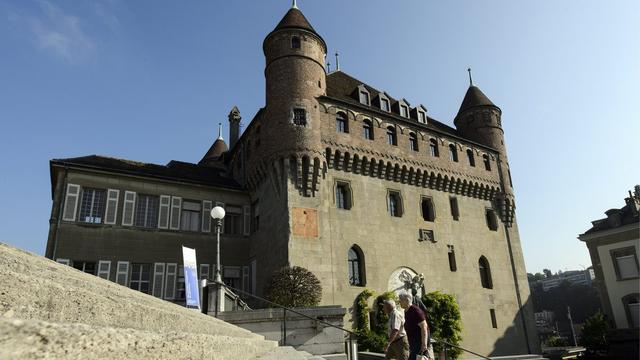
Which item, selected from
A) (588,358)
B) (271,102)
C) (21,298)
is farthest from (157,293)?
(588,358)

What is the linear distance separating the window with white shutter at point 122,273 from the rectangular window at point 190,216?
11.4ft

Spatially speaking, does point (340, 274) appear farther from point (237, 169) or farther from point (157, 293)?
point (237, 169)

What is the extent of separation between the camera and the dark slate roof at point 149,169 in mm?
22391

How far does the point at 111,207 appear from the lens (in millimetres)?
21844

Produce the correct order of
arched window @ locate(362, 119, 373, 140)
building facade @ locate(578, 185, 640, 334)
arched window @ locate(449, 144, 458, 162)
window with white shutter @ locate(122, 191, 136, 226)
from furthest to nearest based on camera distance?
1. building facade @ locate(578, 185, 640, 334)
2. arched window @ locate(449, 144, 458, 162)
3. arched window @ locate(362, 119, 373, 140)
4. window with white shutter @ locate(122, 191, 136, 226)

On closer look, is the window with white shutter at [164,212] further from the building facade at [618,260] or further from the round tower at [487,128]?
the building facade at [618,260]

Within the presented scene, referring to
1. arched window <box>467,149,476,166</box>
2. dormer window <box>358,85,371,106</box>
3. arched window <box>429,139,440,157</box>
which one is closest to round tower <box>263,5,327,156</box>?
dormer window <box>358,85,371,106</box>

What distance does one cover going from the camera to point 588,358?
27547 millimetres

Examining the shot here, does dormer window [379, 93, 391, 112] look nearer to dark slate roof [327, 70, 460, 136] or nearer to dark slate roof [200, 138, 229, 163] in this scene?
dark slate roof [327, 70, 460, 136]

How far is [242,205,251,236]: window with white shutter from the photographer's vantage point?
25172 mm

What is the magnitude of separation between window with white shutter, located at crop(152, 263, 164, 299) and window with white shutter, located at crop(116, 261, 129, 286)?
1.30 metres

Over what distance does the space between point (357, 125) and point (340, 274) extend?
29.9 feet

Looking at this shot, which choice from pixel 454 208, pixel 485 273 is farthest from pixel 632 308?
pixel 454 208

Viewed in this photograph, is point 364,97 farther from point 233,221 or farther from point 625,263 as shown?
point 625,263
